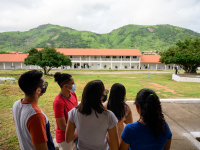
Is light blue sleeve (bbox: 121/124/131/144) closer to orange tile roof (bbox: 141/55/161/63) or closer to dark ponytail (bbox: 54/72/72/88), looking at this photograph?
dark ponytail (bbox: 54/72/72/88)

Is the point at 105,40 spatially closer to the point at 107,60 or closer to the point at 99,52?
the point at 99,52

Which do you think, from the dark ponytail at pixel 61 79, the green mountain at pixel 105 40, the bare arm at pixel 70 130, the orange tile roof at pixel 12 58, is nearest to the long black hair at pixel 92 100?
the bare arm at pixel 70 130

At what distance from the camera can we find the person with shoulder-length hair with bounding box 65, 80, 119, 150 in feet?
5.15

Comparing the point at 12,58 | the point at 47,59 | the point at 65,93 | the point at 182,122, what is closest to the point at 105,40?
the point at 12,58

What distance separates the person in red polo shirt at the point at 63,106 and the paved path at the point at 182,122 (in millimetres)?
2412

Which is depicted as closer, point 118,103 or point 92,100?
point 92,100

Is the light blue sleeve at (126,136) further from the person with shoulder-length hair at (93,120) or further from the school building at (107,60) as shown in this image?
the school building at (107,60)

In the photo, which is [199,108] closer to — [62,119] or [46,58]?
[62,119]

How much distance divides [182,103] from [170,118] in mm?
2134

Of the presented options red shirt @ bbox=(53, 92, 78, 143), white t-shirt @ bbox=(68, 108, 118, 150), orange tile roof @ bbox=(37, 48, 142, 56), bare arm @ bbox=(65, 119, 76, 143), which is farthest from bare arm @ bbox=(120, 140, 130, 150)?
orange tile roof @ bbox=(37, 48, 142, 56)

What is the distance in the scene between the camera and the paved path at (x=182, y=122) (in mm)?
3221

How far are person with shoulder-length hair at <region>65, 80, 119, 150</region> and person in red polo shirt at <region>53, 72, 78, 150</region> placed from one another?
504 mm

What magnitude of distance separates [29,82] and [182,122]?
15.0 feet

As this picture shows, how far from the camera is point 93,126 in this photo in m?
1.57
